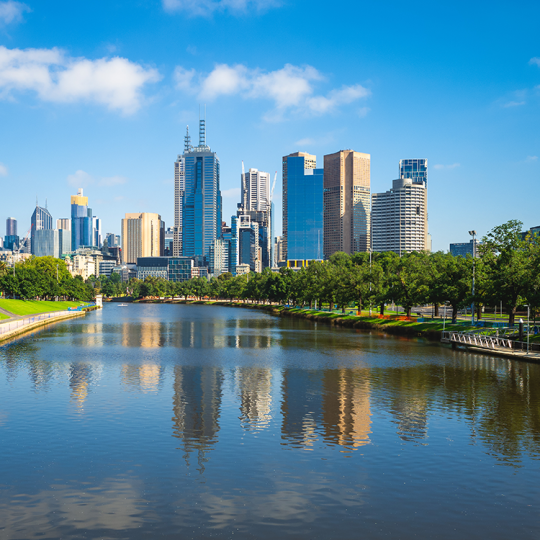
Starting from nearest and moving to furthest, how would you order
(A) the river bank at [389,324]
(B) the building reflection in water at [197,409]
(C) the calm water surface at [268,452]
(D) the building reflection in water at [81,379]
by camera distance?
(C) the calm water surface at [268,452] → (B) the building reflection in water at [197,409] → (D) the building reflection in water at [81,379] → (A) the river bank at [389,324]

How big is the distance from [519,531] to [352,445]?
9.84 m

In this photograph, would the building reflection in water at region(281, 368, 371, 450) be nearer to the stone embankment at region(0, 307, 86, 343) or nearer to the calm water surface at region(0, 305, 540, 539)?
the calm water surface at region(0, 305, 540, 539)

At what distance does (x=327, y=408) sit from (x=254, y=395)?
20.5ft

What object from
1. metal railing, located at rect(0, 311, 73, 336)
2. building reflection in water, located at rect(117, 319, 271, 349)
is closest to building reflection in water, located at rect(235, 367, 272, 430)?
building reflection in water, located at rect(117, 319, 271, 349)

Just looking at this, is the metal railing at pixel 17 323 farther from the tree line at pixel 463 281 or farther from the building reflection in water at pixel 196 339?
the tree line at pixel 463 281

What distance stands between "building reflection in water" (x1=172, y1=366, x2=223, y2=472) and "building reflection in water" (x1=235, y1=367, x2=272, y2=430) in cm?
163

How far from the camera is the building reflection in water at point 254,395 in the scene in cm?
3206

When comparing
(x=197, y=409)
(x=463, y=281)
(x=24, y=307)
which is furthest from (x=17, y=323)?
(x=463, y=281)

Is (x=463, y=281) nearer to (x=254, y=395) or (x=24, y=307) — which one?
(x=254, y=395)

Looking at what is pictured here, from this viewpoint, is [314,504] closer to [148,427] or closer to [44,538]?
[44,538]

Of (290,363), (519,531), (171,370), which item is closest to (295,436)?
(519,531)

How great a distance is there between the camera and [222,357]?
61.3 meters

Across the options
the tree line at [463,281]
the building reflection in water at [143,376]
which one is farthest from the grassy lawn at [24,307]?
the tree line at [463,281]

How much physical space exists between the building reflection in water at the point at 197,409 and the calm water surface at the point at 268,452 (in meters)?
0.14
